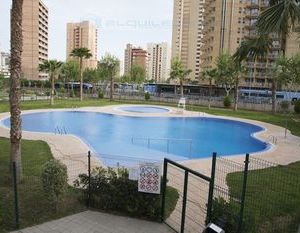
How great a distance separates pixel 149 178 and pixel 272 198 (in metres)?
4.03

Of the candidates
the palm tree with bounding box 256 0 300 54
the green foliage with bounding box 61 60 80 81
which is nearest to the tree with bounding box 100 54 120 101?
the green foliage with bounding box 61 60 80 81

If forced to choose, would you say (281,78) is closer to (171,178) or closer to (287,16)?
(171,178)

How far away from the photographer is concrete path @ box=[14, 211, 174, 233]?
7477 mm

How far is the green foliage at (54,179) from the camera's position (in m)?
8.17

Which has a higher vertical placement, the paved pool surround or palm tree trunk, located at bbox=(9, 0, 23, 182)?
palm tree trunk, located at bbox=(9, 0, 23, 182)

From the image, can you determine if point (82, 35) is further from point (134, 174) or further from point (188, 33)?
point (134, 174)

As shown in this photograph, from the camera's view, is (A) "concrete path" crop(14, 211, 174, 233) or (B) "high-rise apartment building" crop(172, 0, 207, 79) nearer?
(A) "concrete path" crop(14, 211, 174, 233)

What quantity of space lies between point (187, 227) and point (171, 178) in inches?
145

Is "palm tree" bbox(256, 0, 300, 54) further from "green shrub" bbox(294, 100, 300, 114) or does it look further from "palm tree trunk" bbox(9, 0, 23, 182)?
"green shrub" bbox(294, 100, 300, 114)

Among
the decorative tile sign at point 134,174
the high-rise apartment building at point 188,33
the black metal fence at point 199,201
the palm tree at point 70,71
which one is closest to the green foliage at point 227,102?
the black metal fence at point 199,201

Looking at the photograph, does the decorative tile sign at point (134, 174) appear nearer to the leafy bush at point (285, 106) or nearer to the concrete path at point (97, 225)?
the concrete path at point (97, 225)

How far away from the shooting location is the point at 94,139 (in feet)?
77.3

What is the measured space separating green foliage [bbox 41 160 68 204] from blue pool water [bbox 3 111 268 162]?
8033 mm

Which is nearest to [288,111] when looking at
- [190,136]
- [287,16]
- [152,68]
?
[190,136]
